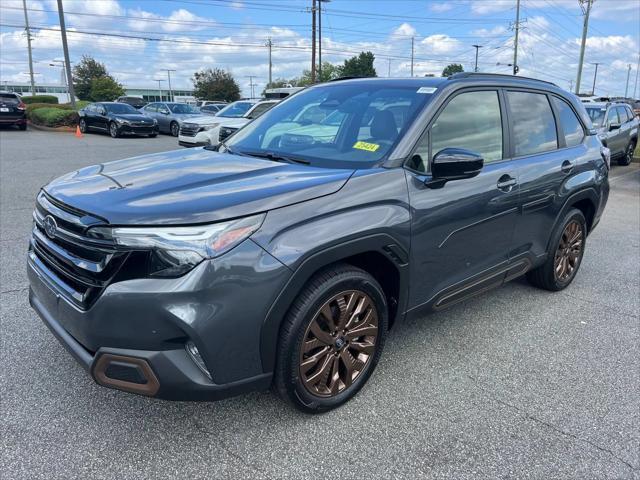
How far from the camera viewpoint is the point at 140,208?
2.26 m

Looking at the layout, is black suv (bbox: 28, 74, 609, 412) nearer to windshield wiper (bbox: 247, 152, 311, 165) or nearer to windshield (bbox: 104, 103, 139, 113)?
windshield wiper (bbox: 247, 152, 311, 165)

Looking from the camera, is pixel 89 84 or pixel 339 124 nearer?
pixel 339 124

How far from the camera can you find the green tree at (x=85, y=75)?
70.1 metres

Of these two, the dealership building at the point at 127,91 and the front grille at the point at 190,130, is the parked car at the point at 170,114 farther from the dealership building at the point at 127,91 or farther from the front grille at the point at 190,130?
the dealership building at the point at 127,91

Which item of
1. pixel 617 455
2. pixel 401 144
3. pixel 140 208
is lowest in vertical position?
pixel 617 455

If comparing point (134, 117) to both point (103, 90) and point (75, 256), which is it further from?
point (103, 90)

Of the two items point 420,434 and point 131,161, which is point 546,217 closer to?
point 420,434

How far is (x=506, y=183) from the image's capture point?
358 centimetres

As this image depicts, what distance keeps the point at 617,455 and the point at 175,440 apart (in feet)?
7.41

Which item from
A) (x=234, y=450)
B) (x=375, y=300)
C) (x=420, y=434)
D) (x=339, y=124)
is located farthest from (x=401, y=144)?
(x=234, y=450)

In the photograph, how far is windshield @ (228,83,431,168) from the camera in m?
3.08

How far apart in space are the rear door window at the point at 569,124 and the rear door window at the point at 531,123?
189mm

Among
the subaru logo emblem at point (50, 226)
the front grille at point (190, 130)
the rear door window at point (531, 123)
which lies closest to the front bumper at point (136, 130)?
the front grille at point (190, 130)

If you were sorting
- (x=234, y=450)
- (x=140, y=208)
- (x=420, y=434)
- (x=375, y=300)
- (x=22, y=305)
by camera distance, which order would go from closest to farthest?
(x=140, y=208) < (x=234, y=450) < (x=420, y=434) < (x=375, y=300) < (x=22, y=305)
